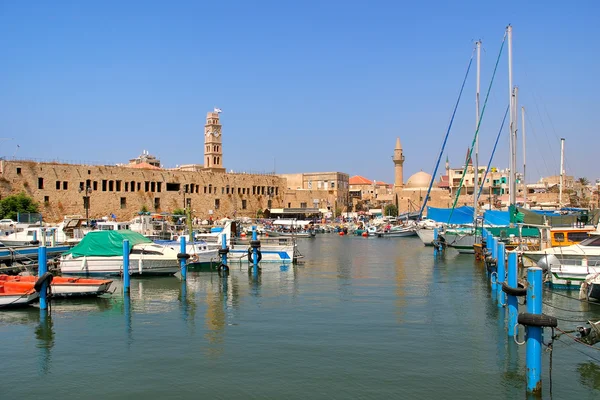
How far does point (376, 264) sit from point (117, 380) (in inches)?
819

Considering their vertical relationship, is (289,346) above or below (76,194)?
below

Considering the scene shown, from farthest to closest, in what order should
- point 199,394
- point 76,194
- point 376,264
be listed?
point 76,194
point 376,264
point 199,394

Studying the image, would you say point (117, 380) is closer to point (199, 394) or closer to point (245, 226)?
point (199, 394)

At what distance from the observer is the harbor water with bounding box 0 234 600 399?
34.7 feet

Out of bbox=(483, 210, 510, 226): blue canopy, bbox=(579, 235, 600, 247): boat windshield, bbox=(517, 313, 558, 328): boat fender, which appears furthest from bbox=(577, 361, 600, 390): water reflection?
bbox=(483, 210, 510, 226): blue canopy

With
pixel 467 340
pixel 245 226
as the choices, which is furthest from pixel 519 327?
pixel 245 226

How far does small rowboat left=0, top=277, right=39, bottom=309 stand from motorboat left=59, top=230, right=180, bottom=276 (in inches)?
248

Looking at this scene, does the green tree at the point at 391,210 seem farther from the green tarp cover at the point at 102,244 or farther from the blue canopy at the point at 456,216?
the green tarp cover at the point at 102,244

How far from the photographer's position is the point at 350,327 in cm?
1490

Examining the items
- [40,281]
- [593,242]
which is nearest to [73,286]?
[40,281]

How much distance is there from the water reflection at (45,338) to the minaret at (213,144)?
57.5 meters

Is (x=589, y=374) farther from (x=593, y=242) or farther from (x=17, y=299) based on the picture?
(x=17, y=299)

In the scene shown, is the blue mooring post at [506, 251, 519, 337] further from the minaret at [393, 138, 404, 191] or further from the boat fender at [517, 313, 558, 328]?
the minaret at [393, 138, 404, 191]

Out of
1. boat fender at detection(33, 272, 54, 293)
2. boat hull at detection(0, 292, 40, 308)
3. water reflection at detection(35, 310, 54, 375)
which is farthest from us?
boat hull at detection(0, 292, 40, 308)
